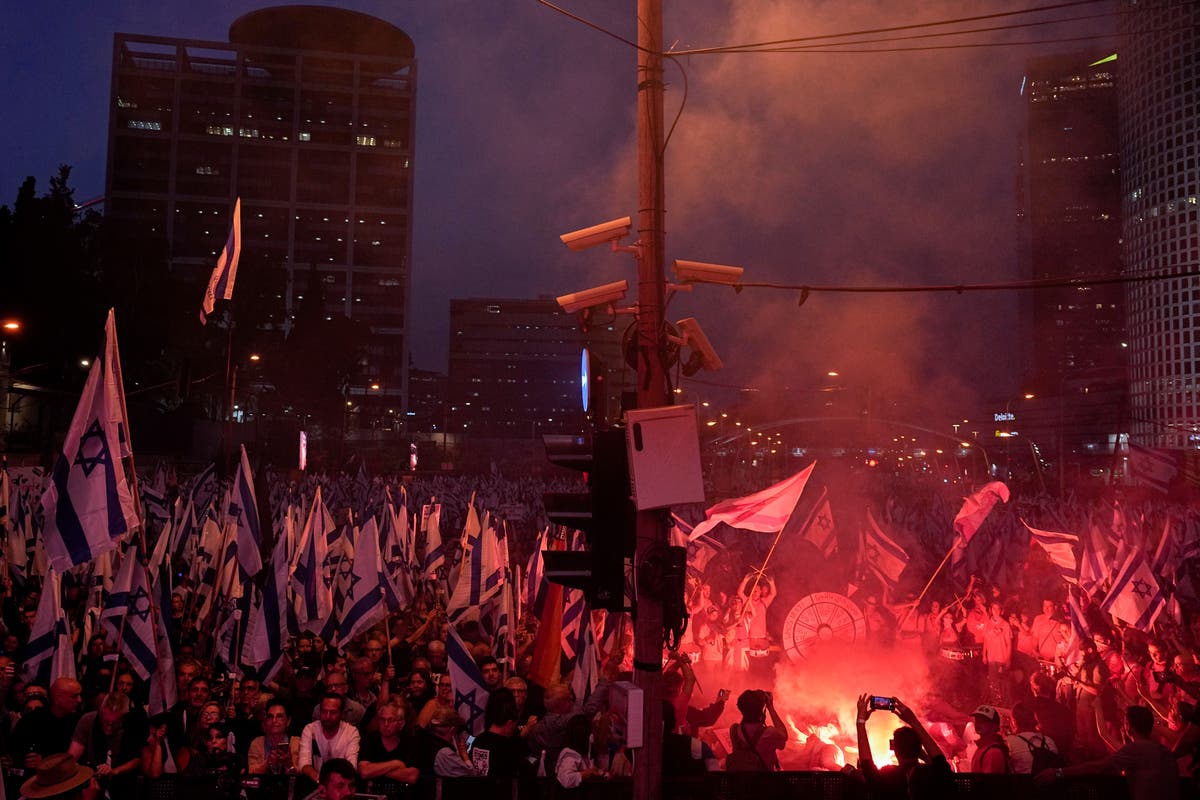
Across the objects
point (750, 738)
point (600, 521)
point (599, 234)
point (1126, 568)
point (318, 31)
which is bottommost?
point (750, 738)

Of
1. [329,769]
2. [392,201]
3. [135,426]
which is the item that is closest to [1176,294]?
[392,201]

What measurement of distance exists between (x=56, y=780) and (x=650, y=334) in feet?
15.0

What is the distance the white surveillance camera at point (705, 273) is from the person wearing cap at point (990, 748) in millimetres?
3633

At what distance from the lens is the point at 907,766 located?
18.8 feet

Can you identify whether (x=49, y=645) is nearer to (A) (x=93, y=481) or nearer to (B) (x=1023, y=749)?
(A) (x=93, y=481)

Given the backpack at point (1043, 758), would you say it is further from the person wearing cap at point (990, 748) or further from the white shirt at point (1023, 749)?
the person wearing cap at point (990, 748)

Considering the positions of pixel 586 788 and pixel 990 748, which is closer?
pixel 586 788

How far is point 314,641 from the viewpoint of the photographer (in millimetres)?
10406

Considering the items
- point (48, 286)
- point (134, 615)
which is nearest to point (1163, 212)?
point (48, 286)

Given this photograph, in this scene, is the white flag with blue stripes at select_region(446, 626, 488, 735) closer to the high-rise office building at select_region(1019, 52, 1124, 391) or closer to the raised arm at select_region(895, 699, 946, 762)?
the raised arm at select_region(895, 699, 946, 762)

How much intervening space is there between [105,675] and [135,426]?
131ft

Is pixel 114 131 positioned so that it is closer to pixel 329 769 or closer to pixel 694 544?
pixel 694 544

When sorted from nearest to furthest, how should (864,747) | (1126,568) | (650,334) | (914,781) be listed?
1. (914,781)
2. (864,747)
3. (650,334)
4. (1126,568)

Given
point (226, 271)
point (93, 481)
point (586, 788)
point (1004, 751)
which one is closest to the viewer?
point (586, 788)
